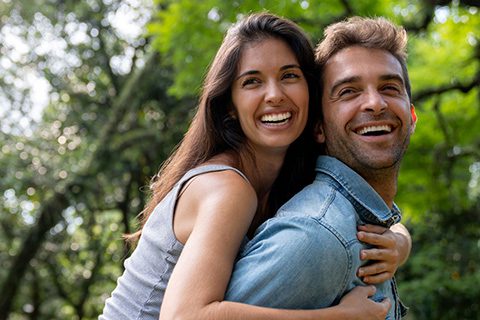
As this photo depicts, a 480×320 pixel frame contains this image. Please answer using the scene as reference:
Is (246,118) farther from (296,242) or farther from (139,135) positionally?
(139,135)

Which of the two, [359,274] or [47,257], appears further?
[47,257]

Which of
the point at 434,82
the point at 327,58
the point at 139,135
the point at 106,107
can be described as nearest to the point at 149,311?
the point at 327,58

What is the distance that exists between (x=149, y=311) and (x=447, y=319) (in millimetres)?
8680

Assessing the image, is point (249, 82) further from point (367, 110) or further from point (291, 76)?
point (367, 110)

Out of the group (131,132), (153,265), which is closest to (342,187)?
(153,265)

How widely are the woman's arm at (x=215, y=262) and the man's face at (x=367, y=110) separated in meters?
0.44

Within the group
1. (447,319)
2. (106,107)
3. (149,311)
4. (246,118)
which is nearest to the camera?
(149,311)

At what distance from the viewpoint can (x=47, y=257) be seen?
44.7 feet

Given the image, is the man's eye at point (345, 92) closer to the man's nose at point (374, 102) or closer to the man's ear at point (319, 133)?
the man's nose at point (374, 102)

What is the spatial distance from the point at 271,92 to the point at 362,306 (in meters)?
0.82

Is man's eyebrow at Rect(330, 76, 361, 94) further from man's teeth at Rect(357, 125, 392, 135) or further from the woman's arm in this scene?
the woman's arm

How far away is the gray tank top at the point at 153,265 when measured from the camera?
218cm

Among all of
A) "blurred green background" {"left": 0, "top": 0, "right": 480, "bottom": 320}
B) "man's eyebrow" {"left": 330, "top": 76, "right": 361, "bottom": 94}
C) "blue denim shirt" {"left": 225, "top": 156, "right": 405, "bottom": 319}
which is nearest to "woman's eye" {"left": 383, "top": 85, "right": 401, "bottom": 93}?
"man's eyebrow" {"left": 330, "top": 76, "right": 361, "bottom": 94}

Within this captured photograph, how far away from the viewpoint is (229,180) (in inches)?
83.4
